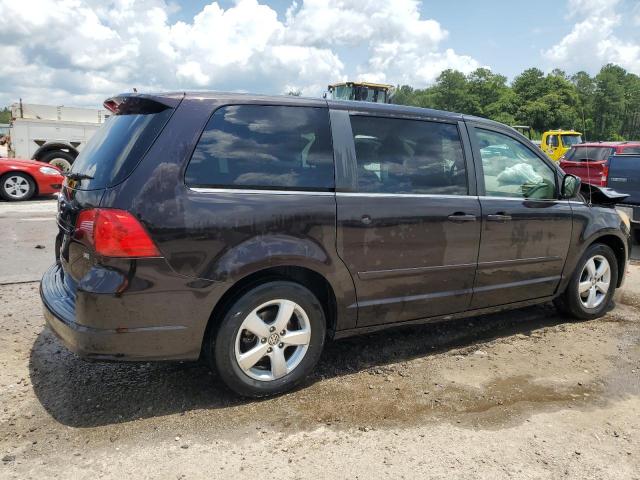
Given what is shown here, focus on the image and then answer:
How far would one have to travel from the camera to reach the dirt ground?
2662mm

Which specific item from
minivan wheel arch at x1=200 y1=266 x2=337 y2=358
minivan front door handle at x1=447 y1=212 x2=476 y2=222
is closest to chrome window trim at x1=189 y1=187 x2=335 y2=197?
minivan wheel arch at x1=200 y1=266 x2=337 y2=358

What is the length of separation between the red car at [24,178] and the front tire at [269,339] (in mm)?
9998

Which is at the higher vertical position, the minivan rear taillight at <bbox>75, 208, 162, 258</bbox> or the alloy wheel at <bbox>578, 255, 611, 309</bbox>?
the minivan rear taillight at <bbox>75, 208, 162, 258</bbox>

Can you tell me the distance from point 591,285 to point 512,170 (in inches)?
59.1

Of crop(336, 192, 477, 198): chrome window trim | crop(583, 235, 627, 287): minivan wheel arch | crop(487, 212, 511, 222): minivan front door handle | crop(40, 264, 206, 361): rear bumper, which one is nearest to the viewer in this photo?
crop(40, 264, 206, 361): rear bumper

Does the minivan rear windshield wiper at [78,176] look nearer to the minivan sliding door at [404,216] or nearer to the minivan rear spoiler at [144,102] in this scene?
the minivan rear spoiler at [144,102]

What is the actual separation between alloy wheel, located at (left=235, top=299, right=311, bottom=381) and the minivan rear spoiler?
4.12 feet

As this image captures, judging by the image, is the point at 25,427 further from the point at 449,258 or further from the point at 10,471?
the point at 449,258

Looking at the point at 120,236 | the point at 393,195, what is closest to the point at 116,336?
the point at 120,236

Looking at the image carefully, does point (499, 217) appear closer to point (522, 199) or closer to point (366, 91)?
point (522, 199)

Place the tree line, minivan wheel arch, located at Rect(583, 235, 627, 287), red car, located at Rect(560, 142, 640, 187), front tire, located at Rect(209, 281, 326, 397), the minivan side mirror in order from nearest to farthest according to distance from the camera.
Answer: front tire, located at Rect(209, 281, 326, 397) < the minivan side mirror < minivan wheel arch, located at Rect(583, 235, 627, 287) < red car, located at Rect(560, 142, 640, 187) < the tree line

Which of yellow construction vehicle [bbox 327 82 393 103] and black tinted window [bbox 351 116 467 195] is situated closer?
black tinted window [bbox 351 116 467 195]

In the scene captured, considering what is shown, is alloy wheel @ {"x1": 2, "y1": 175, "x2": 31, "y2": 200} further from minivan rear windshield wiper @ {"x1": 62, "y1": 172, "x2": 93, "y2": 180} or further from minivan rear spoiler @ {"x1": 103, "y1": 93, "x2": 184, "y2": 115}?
minivan rear spoiler @ {"x1": 103, "y1": 93, "x2": 184, "y2": 115}

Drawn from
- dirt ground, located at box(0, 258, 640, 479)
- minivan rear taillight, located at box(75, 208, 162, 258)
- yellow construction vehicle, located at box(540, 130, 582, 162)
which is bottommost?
dirt ground, located at box(0, 258, 640, 479)
